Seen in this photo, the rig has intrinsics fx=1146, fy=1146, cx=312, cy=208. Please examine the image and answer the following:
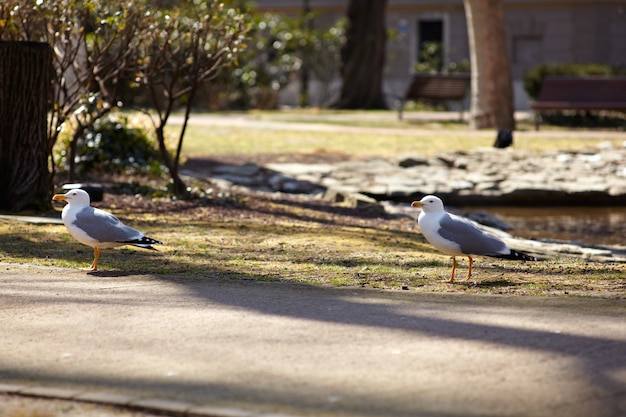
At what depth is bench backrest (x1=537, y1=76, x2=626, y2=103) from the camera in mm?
24456

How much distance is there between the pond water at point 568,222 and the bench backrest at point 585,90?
9.52m

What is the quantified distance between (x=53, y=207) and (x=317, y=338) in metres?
6.08

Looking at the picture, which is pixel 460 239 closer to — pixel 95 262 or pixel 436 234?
pixel 436 234

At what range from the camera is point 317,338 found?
6105 mm

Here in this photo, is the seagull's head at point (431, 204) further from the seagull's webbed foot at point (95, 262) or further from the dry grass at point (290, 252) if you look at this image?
the seagull's webbed foot at point (95, 262)

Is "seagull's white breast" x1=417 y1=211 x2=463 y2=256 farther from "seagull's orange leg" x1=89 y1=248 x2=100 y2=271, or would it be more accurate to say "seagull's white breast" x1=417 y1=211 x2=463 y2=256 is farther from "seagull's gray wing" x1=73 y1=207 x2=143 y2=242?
"seagull's orange leg" x1=89 y1=248 x2=100 y2=271

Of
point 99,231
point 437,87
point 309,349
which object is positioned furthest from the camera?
point 437,87

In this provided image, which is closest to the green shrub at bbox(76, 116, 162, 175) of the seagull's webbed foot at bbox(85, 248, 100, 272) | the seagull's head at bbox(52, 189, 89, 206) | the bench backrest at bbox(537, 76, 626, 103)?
the seagull's head at bbox(52, 189, 89, 206)

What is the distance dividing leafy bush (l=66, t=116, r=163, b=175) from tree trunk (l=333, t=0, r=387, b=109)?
1730 centimetres

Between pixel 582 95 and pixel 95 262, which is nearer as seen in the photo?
pixel 95 262

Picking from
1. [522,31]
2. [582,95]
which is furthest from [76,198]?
[522,31]

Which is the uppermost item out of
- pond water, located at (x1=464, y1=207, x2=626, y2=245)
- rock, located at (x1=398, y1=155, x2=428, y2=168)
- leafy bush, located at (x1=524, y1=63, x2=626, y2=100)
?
leafy bush, located at (x1=524, y1=63, x2=626, y2=100)

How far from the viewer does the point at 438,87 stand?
29594 mm

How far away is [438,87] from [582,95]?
18.1 feet
